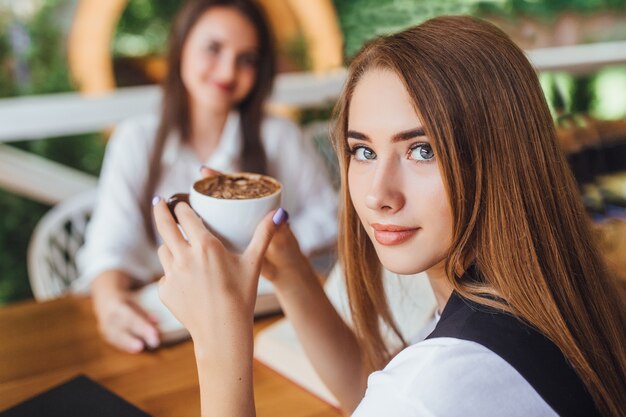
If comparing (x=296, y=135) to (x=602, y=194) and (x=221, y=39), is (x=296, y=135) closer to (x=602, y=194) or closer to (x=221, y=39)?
(x=221, y=39)

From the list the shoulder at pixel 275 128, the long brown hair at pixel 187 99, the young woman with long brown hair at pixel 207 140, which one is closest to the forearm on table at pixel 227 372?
the young woman with long brown hair at pixel 207 140

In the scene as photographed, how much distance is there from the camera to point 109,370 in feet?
3.76

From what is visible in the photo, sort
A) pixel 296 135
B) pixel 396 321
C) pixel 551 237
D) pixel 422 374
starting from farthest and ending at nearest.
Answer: pixel 296 135 → pixel 396 321 → pixel 551 237 → pixel 422 374

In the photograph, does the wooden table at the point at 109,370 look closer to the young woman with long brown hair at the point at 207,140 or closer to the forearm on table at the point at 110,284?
the forearm on table at the point at 110,284

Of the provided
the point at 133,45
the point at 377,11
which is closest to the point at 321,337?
the point at 377,11

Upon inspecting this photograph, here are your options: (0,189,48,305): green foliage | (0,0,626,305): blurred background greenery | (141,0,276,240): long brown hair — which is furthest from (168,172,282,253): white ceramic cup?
(0,189,48,305): green foliage

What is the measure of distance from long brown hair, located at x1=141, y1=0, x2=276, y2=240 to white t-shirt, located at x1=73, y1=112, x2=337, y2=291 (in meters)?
0.03

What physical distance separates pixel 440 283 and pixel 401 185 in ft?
0.77

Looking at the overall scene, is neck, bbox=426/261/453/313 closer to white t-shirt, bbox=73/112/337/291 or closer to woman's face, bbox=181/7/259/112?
white t-shirt, bbox=73/112/337/291

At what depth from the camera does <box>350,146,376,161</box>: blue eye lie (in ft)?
2.89

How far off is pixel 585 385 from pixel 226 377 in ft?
1.39

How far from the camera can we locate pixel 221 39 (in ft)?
6.50

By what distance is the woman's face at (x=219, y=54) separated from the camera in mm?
1984

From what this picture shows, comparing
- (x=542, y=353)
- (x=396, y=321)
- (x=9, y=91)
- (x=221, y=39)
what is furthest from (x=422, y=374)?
(x=9, y=91)
